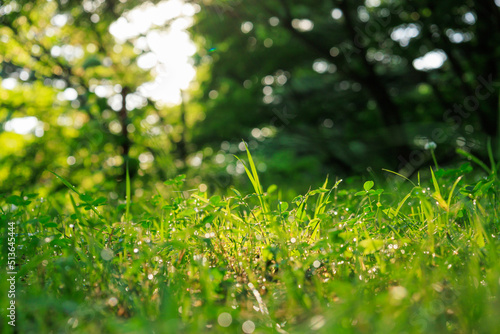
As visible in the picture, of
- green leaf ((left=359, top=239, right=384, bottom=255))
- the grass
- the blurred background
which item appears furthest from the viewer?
the blurred background

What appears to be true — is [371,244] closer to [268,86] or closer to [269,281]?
[269,281]

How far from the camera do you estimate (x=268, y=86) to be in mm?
7645

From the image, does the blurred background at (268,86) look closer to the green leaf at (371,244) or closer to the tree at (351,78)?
the tree at (351,78)

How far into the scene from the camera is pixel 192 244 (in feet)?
4.76

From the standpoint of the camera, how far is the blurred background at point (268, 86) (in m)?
4.71

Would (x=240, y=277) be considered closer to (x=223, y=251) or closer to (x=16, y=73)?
(x=223, y=251)

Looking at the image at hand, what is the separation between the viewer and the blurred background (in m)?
4.71

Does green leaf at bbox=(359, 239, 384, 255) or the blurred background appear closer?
green leaf at bbox=(359, 239, 384, 255)

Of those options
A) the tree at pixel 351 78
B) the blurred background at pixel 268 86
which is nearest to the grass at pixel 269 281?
the blurred background at pixel 268 86

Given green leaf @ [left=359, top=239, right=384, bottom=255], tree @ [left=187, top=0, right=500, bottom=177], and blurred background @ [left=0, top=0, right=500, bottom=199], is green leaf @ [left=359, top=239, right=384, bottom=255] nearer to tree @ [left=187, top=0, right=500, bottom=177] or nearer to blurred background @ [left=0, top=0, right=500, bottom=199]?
blurred background @ [left=0, top=0, right=500, bottom=199]

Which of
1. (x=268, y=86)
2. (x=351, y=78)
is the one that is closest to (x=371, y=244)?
(x=351, y=78)

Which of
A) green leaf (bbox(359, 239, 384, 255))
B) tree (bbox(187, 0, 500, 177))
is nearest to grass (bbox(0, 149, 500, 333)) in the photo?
green leaf (bbox(359, 239, 384, 255))

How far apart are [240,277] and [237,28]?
575cm

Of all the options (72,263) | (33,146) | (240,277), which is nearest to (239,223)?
(240,277)
